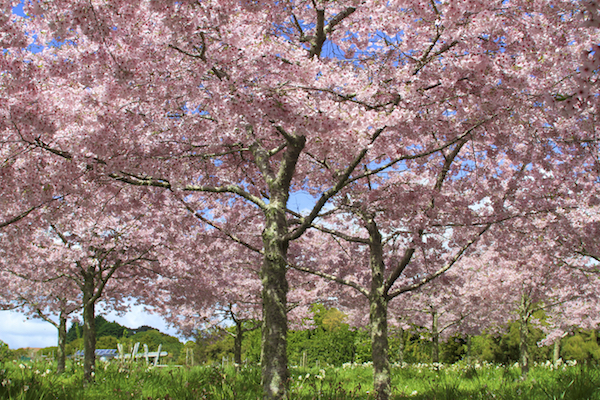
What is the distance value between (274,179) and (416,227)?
3609mm

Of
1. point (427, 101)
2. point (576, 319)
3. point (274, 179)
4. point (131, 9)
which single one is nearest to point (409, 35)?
point (427, 101)

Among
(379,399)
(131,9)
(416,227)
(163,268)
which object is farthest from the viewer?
(163,268)

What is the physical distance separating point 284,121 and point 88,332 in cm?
944

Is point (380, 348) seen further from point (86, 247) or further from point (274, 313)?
point (86, 247)

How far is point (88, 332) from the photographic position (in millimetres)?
11188

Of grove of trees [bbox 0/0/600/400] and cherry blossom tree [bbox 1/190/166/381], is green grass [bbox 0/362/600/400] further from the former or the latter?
cherry blossom tree [bbox 1/190/166/381]

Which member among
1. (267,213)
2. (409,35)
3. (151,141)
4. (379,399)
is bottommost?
(379,399)

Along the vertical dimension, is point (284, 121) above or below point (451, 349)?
above

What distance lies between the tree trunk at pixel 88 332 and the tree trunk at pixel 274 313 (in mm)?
5534

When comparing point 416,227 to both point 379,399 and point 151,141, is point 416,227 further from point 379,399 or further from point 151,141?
point 151,141

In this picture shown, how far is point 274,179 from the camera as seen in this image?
7457 millimetres

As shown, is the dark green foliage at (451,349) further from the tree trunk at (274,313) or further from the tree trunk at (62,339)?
the tree trunk at (274,313)

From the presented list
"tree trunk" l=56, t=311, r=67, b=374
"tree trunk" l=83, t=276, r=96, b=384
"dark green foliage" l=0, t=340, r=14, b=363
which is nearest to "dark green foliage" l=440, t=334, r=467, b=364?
"tree trunk" l=56, t=311, r=67, b=374

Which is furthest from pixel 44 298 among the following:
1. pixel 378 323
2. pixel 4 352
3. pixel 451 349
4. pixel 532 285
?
pixel 451 349
